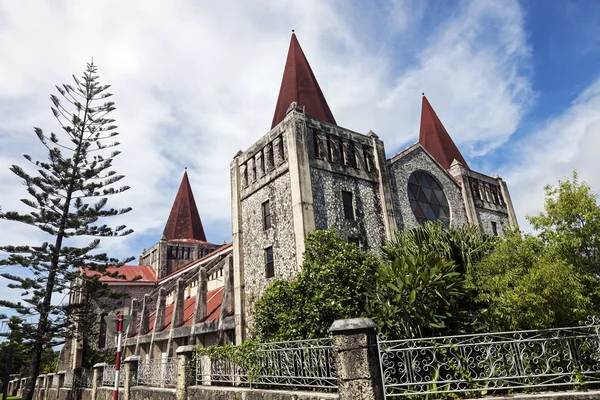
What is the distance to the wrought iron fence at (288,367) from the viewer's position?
267 inches

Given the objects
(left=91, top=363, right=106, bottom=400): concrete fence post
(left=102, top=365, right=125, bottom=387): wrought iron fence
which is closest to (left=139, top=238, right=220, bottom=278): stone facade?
Result: (left=91, top=363, right=106, bottom=400): concrete fence post

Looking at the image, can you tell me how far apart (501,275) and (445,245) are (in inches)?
125

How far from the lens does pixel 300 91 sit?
62.4 feet

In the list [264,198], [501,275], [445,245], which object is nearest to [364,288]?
[445,245]

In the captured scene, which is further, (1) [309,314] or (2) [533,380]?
(1) [309,314]

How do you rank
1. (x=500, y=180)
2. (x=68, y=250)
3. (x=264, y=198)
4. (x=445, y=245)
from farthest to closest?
(x=500, y=180)
(x=68, y=250)
(x=264, y=198)
(x=445, y=245)

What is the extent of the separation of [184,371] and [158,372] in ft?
6.78

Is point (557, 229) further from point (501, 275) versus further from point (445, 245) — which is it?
point (445, 245)

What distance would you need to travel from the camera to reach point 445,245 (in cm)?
1094

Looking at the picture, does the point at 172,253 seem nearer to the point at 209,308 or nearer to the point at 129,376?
the point at 209,308

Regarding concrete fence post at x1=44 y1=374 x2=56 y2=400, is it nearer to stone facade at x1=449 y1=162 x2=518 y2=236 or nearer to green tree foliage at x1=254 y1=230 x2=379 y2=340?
green tree foliage at x1=254 y1=230 x2=379 y2=340


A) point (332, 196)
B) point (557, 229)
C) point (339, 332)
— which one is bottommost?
point (339, 332)

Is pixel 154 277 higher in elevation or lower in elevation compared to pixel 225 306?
higher

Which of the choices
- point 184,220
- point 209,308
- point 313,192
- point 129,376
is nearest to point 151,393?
point 129,376
